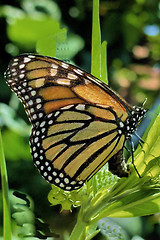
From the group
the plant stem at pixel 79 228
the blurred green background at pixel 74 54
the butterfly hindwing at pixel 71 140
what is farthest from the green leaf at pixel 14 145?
the plant stem at pixel 79 228

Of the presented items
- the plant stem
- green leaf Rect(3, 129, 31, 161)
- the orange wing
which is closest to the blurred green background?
green leaf Rect(3, 129, 31, 161)

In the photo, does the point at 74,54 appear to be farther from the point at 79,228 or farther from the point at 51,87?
the point at 79,228

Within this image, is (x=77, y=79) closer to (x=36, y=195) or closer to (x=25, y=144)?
(x=25, y=144)

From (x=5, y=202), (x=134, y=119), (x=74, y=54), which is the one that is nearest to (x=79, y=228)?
(x=5, y=202)

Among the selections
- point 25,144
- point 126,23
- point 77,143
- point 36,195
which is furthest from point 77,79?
point 126,23

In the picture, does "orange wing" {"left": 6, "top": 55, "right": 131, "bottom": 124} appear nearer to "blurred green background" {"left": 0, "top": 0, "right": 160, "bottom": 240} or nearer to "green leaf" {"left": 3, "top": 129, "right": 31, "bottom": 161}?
"blurred green background" {"left": 0, "top": 0, "right": 160, "bottom": 240}

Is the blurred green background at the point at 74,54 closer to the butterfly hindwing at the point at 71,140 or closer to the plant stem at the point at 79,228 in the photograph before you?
the butterfly hindwing at the point at 71,140
